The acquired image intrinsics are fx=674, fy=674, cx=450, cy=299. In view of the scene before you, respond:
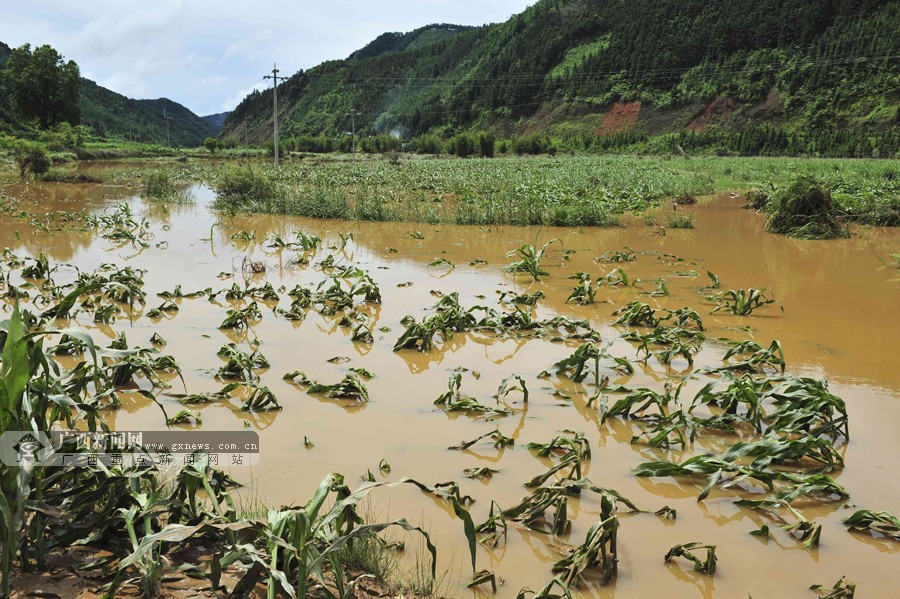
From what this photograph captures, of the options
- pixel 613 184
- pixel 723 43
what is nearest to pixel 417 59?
pixel 723 43

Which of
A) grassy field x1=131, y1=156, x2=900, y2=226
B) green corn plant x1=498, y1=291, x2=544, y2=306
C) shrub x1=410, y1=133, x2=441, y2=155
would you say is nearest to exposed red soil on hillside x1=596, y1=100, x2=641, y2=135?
shrub x1=410, y1=133, x2=441, y2=155

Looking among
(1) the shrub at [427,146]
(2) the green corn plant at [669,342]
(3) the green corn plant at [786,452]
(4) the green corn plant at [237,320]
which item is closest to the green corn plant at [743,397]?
(3) the green corn plant at [786,452]

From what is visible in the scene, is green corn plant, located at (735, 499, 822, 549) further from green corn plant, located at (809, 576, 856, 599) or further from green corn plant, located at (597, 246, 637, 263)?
green corn plant, located at (597, 246, 637, 263)

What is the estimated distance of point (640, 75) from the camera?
9181 centimetres

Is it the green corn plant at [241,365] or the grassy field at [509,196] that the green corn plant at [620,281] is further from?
the grassy field at [509,196]

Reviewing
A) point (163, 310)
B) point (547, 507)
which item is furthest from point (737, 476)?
point (163, 310)

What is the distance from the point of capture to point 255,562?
2.34 m

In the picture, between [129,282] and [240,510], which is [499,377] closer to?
[240,510]

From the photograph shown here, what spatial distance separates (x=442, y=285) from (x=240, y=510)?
561cm

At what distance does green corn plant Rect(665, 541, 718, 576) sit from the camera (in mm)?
2854

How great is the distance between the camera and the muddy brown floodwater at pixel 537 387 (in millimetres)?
3016

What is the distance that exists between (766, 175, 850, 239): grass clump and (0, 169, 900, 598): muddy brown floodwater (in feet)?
2.54

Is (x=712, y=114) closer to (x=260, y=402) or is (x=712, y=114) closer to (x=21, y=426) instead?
(x=260, y=402)

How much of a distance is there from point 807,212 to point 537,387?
1054cm
